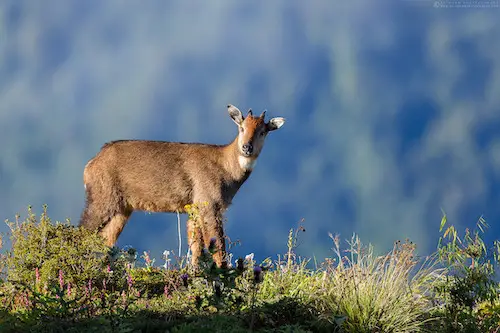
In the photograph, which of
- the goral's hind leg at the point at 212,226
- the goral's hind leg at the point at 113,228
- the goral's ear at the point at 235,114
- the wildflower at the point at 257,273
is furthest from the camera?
the goral's ear at the point at 235,114

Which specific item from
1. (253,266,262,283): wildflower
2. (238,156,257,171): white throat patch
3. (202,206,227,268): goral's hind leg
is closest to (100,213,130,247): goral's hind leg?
(202,206,227,268): goral's hind leg

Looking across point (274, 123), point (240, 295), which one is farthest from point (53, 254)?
point (274, 123)

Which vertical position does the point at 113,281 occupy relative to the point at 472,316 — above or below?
above

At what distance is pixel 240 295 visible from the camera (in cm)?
636

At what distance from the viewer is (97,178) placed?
40.0ft

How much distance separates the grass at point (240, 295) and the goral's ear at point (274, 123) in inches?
137

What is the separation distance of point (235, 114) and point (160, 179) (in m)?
1.86

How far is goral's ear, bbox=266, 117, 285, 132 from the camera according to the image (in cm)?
1227

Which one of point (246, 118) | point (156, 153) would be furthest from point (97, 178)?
point (246, 118)

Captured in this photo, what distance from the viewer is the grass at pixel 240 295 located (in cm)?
586

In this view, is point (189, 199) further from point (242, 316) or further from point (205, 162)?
point (242, 316)

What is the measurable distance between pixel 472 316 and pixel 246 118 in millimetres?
6054

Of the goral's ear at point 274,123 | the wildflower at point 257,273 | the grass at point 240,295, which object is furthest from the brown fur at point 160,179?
the wildflower at point 257,273

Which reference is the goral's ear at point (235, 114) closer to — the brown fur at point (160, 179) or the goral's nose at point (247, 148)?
the brown fur at point (160, 179)
